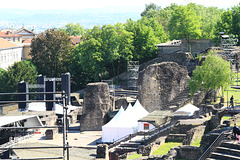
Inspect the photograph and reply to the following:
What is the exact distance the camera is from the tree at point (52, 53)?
78.6 m

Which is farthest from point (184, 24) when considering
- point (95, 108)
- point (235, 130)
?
point (235, 130)

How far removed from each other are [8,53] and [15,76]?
74.8ft

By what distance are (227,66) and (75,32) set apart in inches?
5110

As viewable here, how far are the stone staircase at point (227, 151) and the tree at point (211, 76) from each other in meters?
21.3

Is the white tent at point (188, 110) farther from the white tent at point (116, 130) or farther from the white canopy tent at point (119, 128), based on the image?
the white tent at point (116, 130)

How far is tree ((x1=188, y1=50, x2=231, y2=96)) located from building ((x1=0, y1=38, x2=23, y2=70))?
5039cm

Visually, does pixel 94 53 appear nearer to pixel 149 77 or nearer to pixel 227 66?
pixel 149 77

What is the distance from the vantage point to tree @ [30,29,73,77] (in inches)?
3095

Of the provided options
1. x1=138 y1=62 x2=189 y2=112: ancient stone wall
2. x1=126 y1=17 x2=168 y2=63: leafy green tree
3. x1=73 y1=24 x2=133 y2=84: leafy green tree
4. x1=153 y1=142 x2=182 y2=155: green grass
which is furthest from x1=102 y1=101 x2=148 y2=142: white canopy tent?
x1=126 y1=17 x2=168 y2=63: leafy green tree

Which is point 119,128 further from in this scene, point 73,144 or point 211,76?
point 211,76

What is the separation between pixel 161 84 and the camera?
53.7 meters

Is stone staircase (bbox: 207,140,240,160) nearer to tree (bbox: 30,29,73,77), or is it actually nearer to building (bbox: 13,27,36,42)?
tree (bbox: 30,29,73,77)

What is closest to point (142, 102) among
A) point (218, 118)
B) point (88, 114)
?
point (88, 114)

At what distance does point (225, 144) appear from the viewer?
24.8 m
